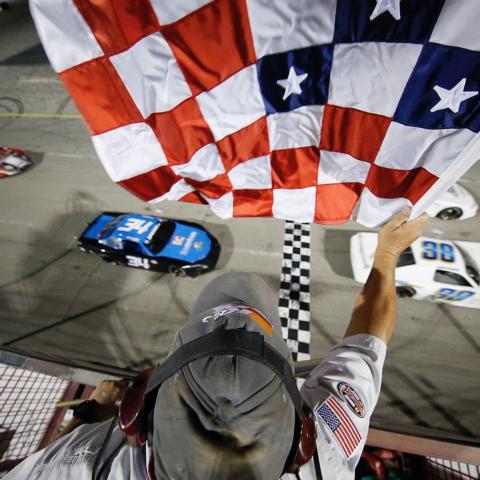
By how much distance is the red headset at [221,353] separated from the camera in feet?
2.54

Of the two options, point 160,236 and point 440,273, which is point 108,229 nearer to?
point 160,236

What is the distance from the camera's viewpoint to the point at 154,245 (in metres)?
5.03

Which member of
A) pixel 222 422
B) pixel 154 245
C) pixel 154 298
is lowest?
pixel 154 298

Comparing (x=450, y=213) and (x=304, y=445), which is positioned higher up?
(x=304, y=445)

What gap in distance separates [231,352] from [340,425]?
0.84 meters

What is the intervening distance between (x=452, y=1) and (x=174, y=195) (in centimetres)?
182

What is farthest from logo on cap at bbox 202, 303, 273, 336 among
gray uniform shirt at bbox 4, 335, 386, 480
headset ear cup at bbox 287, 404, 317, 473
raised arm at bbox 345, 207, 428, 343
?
raised arm at bbox 345, 207, 428, 343

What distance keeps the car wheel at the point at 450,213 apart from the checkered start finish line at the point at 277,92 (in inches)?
195

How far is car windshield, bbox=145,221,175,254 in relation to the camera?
5008mm

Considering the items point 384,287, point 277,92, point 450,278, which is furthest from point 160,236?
point 450,278

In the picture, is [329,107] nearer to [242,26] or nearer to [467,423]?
[242,26]

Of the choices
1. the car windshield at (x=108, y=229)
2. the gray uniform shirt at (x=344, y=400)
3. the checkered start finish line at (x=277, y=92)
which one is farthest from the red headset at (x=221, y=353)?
the car windshield at (x=108, y=229)

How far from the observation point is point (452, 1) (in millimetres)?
1280

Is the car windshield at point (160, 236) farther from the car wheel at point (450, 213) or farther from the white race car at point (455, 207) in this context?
the car wheel at point (450, 213)
